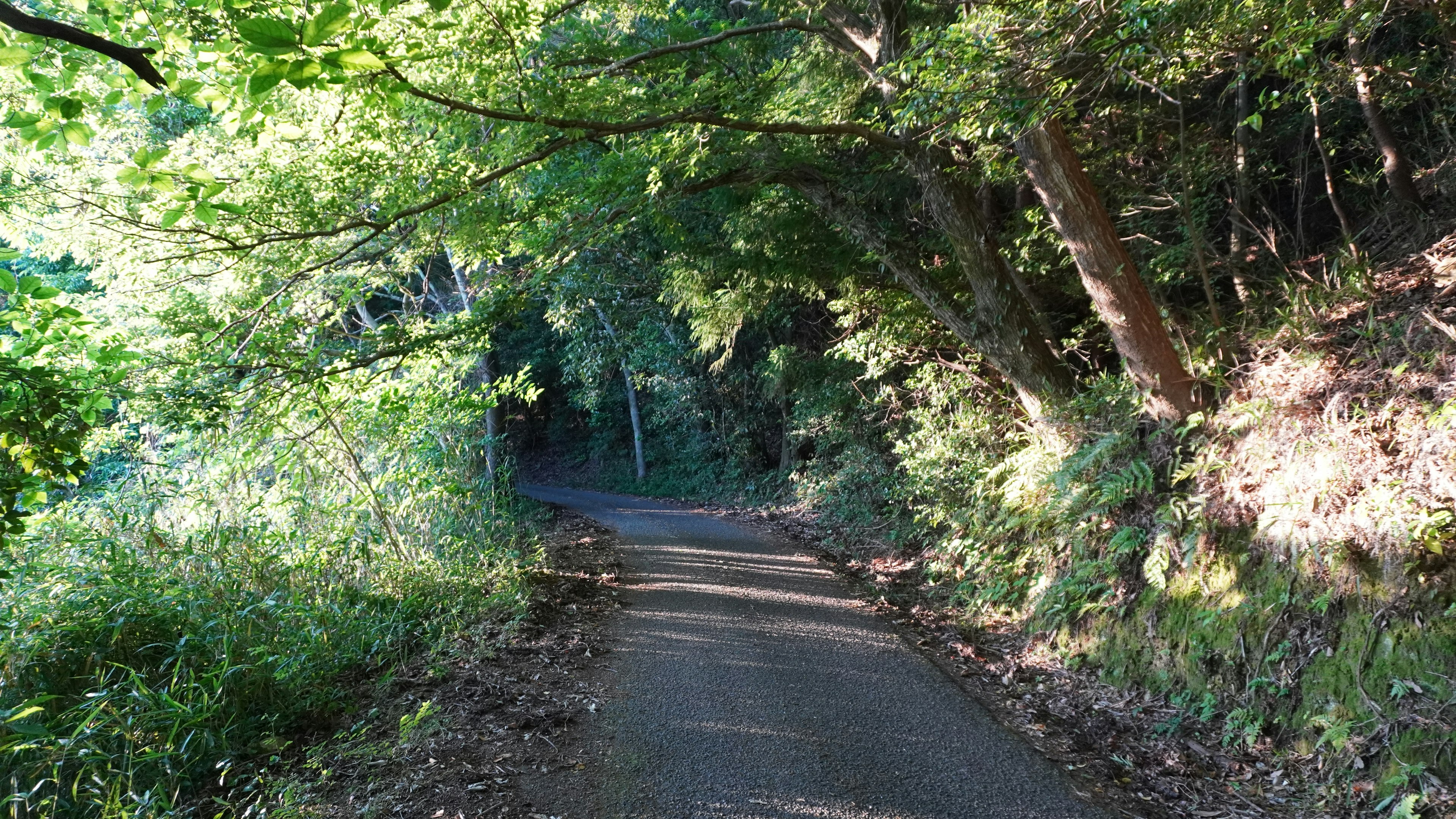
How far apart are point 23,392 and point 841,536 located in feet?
36.2

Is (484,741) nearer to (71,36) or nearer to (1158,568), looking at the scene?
(71,36)

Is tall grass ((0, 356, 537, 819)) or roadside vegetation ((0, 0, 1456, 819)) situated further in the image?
tall grass ((0, 356, 537, 819))

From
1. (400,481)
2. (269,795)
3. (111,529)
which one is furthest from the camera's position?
(400,481)

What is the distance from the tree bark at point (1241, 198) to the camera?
21.9 feet

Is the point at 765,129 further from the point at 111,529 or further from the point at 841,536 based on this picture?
the point at 841,536

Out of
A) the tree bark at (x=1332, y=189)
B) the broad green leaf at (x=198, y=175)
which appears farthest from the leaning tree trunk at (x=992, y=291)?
the broad green leaf at (x=198, y=175)

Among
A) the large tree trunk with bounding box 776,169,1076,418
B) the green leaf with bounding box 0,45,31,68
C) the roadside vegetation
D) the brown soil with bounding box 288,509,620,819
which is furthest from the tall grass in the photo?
the large tree trunk with bounding box 776,169,1076,418

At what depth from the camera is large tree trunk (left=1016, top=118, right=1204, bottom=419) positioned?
609 centimetres

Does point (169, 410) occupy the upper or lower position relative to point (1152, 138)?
lower

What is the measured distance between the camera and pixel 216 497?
6.93m

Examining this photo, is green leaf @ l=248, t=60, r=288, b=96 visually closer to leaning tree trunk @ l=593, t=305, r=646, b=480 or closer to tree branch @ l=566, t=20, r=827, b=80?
tree branch @ l=566, t=20, r=827, b=80

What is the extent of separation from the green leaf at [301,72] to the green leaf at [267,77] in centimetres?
3

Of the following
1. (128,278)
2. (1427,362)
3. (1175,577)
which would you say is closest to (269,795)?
(128,278)

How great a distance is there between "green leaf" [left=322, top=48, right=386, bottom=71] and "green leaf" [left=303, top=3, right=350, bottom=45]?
4 centimetres
